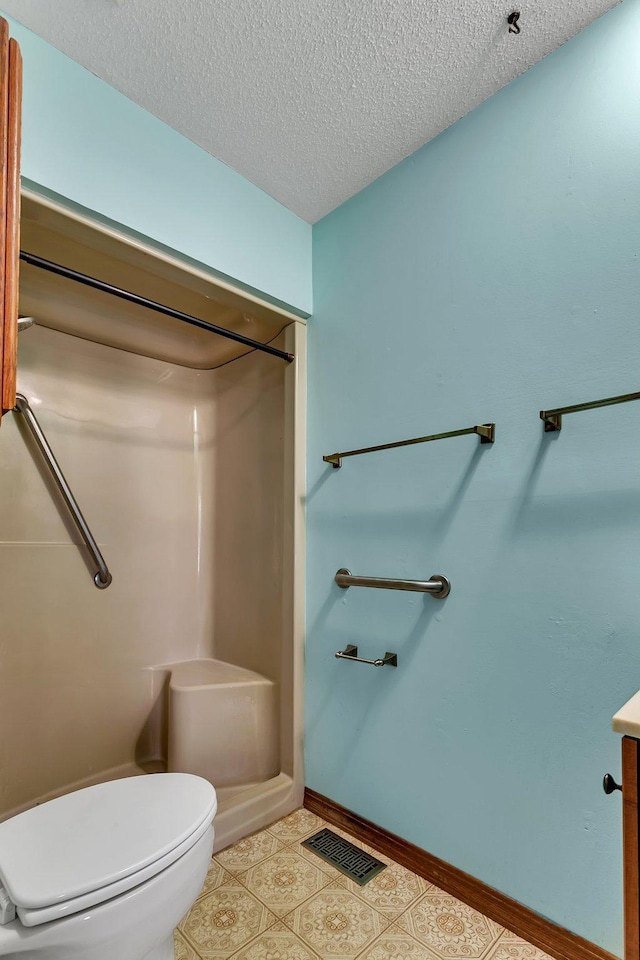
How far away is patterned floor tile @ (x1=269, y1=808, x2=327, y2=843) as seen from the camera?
5.14 ft

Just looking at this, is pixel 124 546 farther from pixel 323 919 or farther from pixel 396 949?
pixel 396 949

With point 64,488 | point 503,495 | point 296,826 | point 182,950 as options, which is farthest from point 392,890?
point 64,488

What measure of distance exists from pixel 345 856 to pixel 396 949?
34 centimetres

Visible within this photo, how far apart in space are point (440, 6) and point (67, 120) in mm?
957

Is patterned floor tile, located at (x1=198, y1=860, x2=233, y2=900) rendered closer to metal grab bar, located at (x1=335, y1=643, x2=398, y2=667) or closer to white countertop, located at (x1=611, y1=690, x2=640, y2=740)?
metal grab bar, located at (x1=335, y1=643, x2=398, y2=667)

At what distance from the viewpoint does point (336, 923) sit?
121 cm

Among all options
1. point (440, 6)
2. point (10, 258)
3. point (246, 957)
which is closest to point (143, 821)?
point (246, 957)

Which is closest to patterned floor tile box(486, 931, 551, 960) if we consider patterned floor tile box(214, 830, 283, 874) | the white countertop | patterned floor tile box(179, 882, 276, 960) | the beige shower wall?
patterned floor tile box(179, 882, 276, 960)

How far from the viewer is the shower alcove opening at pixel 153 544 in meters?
1.72

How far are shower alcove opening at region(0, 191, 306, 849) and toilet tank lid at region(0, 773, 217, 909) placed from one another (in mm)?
532

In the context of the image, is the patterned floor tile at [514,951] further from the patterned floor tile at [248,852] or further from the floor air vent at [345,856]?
the patterned floor tile at [248,852]

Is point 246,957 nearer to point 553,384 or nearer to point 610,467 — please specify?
point 610,467

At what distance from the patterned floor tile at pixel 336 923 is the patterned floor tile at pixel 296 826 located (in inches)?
10.4

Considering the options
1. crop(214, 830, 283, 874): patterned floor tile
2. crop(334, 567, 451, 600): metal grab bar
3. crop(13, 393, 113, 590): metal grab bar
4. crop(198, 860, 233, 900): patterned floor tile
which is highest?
crop(13, 393, 113, 590): metal grab bar
